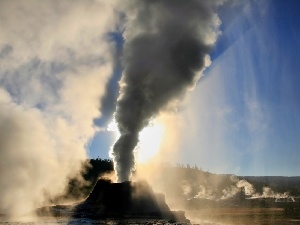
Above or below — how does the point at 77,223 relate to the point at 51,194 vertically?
below

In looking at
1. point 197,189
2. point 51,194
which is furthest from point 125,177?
point 197,189

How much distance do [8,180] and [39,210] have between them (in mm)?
23110

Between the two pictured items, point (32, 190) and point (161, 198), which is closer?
point (161, 198)

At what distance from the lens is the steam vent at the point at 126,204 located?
4184cm

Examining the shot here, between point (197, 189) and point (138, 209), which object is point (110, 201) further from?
point (197, 189)

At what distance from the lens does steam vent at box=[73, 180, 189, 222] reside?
41.8 meters

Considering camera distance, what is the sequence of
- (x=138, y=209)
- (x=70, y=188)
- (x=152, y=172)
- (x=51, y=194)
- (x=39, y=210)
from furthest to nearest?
1. (x=70, y=188)
2. (x=152, y=172)
3. (x=51, y=194)
4. (x=39, y=210)
5. (x=138, y=209)

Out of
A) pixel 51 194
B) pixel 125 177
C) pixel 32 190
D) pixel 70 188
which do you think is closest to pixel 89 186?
pixel 70 188

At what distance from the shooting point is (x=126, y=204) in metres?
43.4

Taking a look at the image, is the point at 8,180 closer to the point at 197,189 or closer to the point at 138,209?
the point at 138,209

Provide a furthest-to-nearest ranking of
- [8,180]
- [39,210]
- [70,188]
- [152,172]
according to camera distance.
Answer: [70,188] < [152,172] < [8,180] < [39,210]

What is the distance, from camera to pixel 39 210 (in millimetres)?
49344

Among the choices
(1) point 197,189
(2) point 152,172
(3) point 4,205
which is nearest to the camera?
(3) point 4,205

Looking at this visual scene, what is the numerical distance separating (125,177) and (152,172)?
47808 millimetres
